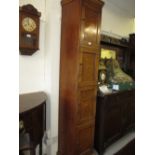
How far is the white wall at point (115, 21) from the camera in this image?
10.5ft

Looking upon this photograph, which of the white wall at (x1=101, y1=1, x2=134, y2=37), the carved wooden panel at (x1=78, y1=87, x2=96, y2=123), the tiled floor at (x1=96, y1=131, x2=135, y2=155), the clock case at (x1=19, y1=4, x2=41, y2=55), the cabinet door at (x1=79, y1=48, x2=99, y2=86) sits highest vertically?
the white wall at (x1=101, y1=1, x2=134, y2=37)

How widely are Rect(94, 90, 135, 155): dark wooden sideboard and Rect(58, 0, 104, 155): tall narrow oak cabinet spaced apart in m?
0.17

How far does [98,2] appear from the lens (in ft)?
7.21

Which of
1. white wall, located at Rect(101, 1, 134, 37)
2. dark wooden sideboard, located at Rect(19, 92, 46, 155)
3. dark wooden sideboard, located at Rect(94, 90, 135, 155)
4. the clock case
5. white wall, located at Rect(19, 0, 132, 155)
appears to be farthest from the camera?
white wall, located at Rect(101, 1, 134, 37)

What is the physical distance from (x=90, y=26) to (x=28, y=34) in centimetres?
78

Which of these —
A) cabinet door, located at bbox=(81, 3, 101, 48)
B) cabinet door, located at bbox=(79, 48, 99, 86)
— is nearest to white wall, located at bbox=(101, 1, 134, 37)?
cabinet door, located at bbox=(81, 3, 101, 48)

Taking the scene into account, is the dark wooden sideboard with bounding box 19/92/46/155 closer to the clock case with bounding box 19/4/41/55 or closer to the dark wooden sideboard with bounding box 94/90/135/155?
the clock case with bounding box 19/4/41/55

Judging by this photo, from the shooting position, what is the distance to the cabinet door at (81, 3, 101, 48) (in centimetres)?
207

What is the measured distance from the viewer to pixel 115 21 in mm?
3516

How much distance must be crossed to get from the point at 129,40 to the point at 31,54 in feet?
8.27

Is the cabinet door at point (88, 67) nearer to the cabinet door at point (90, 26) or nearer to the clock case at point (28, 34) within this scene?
the cabinet door at point (90, 26)
